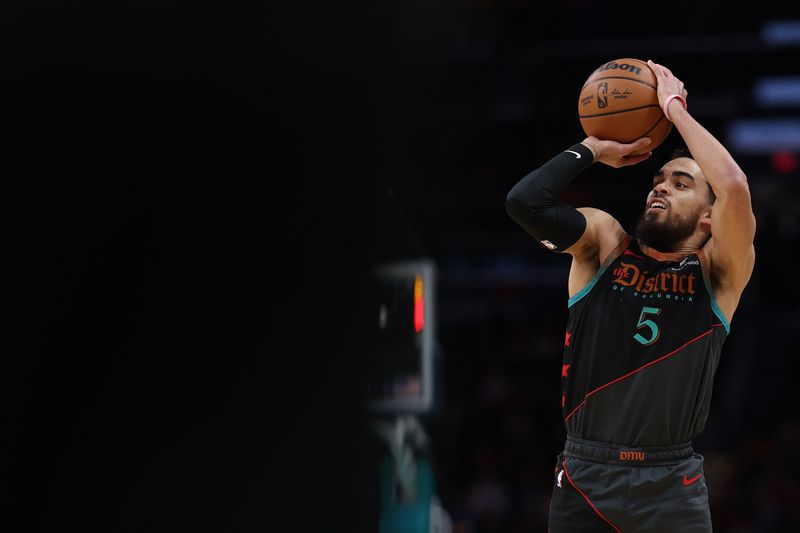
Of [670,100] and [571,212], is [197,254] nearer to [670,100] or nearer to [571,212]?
[571,212]

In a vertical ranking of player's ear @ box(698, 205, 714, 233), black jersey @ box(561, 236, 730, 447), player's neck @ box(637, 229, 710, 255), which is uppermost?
player's ear @ box(698, 205, 714, 233)

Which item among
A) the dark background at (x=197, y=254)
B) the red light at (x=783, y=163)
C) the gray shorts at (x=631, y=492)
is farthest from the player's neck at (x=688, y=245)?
the red light at (x=783, y=163)

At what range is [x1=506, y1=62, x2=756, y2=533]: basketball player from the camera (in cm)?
346

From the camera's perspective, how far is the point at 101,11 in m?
4.17

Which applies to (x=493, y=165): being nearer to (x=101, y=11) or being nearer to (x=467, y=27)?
(x=467, y=27)

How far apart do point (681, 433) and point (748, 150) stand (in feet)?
33.5

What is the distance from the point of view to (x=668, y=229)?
370cm

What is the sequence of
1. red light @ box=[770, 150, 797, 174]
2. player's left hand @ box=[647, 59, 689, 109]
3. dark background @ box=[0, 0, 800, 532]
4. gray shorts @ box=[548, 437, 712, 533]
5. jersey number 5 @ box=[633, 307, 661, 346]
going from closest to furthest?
gray shorts @ box=[548, 437, 712, 533]
jersey number 5 @ box=[633, 307, 661, 346]
player's left hand @ box=[647, 59, 689, 109]
dark background @ box=[0, 0, 800, 532]
red light @ box=[770, 150, 797, 174]

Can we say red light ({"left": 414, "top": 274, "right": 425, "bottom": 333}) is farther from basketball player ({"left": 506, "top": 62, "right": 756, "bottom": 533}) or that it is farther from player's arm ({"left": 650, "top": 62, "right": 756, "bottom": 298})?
player's arm ({"left": 650, "top": 62, "right": 756, "bottom": 298})

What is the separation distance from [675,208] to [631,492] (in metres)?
1.03

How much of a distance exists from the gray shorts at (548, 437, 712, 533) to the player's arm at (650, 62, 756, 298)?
61 cm

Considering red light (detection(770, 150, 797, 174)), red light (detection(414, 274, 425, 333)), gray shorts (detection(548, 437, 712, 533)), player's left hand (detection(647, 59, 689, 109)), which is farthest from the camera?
red light (detection(770, 150, 797, 174))

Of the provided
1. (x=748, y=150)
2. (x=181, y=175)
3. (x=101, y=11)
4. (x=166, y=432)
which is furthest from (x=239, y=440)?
(x=748, y=150)

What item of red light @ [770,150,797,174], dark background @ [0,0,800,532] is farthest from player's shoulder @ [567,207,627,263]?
red light @ [770,150,797,174]
